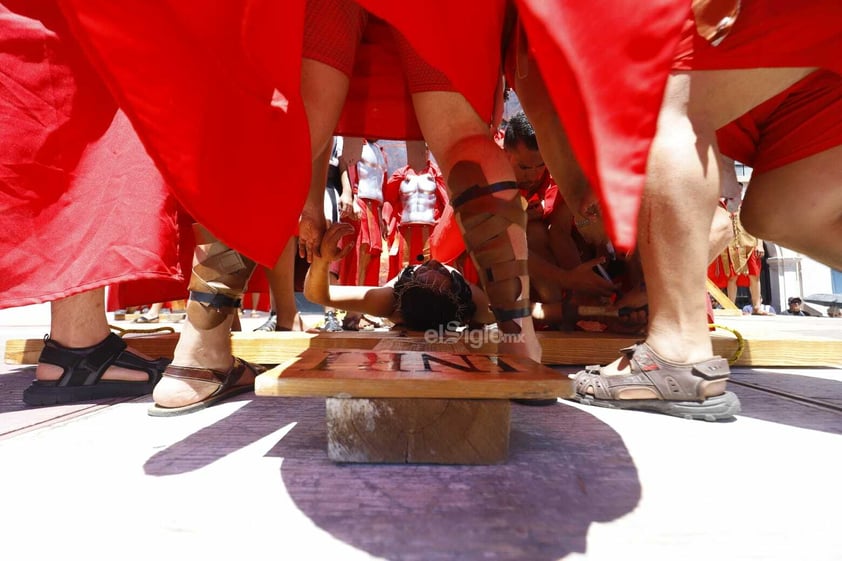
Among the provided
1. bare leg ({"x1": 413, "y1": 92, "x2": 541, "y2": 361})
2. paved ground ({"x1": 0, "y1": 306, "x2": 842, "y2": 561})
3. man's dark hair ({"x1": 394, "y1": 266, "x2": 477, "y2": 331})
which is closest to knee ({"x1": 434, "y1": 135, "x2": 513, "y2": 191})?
bare leg ({"x1": 413, "y1": 92, "x2": 541, "y2": 361})

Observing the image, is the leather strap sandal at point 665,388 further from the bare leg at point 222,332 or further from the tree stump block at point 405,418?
the bare leg at point 222,332

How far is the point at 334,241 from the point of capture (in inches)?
53.1

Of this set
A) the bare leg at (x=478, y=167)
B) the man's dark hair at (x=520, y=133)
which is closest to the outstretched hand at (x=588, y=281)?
the man's dark hair at (x=520, y=133)

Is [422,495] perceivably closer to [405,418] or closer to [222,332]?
[405,418]

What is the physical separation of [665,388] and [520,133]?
1249mm

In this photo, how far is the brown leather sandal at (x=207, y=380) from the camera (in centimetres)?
80

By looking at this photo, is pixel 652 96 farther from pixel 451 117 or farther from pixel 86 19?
pixel 451 117

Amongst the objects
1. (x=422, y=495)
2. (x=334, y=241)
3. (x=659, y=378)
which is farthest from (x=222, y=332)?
(x=659, y=378)

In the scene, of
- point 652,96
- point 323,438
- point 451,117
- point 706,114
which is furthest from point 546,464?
point 451,117

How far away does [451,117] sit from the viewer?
1.04 m

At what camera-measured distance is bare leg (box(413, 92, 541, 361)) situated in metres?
0.96

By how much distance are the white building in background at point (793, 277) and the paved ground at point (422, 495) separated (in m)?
10.9

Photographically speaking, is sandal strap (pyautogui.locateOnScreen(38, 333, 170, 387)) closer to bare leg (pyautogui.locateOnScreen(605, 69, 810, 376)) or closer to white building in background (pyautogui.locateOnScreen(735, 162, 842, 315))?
bare leg (pyautogui.locateOnScreen(605, 69, 810, 376))

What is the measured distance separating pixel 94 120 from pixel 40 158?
5.3 inches
